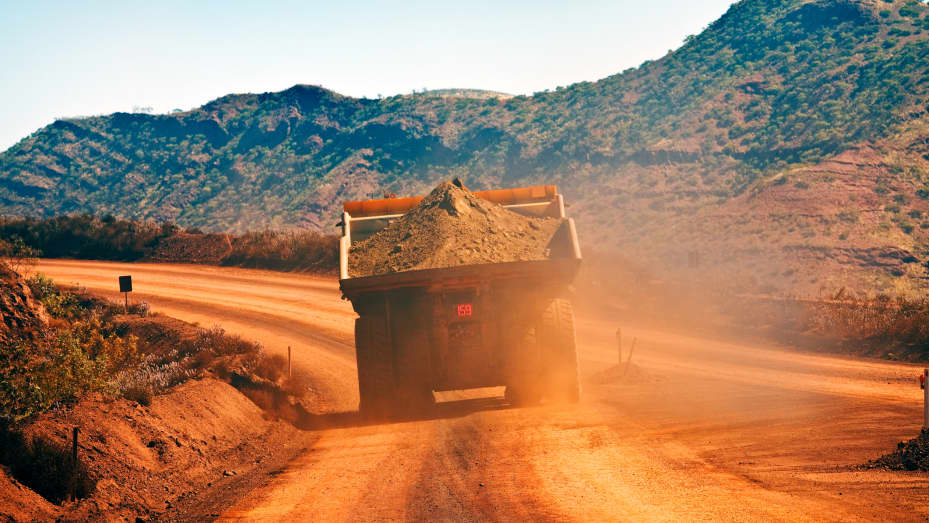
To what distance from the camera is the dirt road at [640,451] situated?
747cm

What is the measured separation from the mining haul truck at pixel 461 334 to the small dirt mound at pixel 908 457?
491cm

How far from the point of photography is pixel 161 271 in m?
33.1

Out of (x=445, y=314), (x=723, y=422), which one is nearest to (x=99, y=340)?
(x=445, y=314)

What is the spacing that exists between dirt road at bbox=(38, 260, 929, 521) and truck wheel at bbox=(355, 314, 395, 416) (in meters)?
0.48

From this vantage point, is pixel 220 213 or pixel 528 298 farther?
pixel 220 213

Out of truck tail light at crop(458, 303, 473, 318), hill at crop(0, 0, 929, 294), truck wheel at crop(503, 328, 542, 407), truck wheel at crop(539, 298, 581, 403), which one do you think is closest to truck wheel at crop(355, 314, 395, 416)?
truck tail light at crop(458, 303, 473, 318)

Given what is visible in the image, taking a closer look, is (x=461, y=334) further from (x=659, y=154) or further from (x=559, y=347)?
(x=659, y=154)

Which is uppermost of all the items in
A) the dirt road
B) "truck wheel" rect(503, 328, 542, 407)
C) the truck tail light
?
the truck tail light

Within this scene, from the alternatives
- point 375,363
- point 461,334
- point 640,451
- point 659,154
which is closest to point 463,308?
point 461,334

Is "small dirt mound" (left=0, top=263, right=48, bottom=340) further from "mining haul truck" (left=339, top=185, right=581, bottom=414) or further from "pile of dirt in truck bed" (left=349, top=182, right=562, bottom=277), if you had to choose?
"mining haul truck" (left=339, top=185, right=581, bottom=414)

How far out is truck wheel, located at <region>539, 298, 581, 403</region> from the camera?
39.7 ft

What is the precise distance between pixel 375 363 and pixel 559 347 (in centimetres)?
313

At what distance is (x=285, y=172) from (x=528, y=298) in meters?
74.0

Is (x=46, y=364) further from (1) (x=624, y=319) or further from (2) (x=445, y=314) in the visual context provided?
(1) (x=624, y=319)
